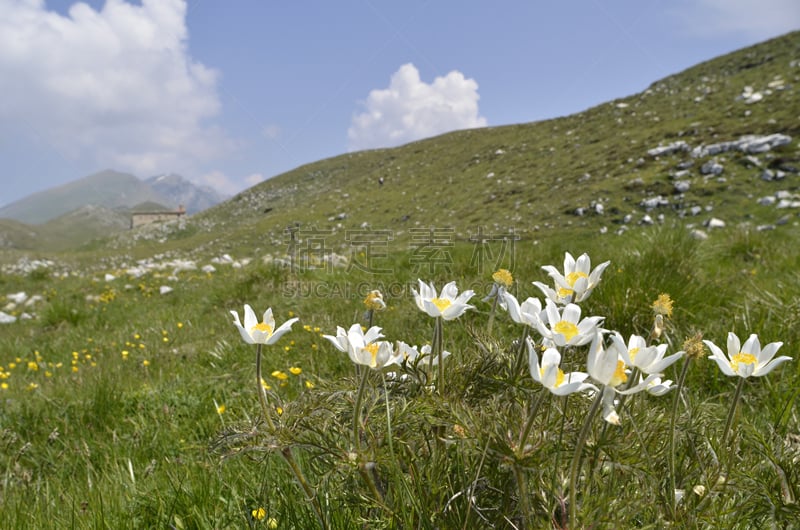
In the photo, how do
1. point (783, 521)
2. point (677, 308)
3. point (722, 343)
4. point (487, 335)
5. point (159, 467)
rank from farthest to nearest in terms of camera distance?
point (677, 308)
point (722, 343)
point (159, 467)
point (487, 335)
point (783, 521)

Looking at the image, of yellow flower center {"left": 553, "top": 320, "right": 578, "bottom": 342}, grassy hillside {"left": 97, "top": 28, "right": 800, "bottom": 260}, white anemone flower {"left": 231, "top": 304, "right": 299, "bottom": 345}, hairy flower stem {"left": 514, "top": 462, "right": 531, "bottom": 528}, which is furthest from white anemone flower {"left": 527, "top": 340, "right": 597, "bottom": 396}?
grassy hillside {"left": 97, "top": 28, "right": 800, "bottom": 260}

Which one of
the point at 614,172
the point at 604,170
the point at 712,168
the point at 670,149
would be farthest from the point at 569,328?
the point at 604,170


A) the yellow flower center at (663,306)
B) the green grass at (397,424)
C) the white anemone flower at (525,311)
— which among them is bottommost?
the green grass at (397,424)

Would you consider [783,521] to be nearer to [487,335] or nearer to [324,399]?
[487,335]

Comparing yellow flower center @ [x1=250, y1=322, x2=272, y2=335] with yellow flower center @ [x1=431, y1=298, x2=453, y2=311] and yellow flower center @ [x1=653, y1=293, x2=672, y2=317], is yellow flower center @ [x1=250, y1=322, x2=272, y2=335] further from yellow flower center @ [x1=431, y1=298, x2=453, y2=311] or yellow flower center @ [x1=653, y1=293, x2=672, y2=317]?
yellow flower center @ [x1=653, y1=293, x2=672, y2=317]

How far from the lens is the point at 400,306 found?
5.79 meters

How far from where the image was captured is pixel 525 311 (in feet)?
5.44

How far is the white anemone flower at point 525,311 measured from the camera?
144cm

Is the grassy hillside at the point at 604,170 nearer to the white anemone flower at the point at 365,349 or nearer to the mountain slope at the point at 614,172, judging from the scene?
the mountain slope at the point at 614,172

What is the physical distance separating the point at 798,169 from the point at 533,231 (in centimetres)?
802

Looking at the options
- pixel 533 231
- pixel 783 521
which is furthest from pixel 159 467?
pixel 533 231

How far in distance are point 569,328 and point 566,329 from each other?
0.5 inches

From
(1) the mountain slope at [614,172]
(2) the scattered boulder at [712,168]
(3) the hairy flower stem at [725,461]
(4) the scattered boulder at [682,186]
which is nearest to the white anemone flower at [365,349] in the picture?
(3) the hairy flower stem at [725,461]

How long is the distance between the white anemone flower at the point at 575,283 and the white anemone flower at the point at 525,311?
0.43 feet
